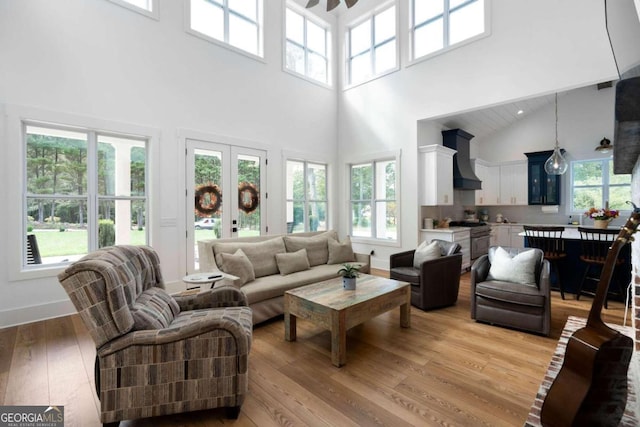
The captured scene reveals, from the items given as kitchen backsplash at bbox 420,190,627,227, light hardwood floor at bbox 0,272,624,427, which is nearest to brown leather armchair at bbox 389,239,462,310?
light hardwood floor at bbox 0,272,624,427

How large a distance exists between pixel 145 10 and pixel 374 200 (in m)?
4.84

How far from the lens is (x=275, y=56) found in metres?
5.55

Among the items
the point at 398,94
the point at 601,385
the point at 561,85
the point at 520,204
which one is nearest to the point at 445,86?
the point at 398,94

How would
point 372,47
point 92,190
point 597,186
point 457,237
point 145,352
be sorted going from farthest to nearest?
1. point 597,186
2. point 372,47
3. point 457,237
4. point 92,190
5. point 145,352

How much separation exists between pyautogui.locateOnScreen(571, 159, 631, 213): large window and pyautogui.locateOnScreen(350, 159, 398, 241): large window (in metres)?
4.42

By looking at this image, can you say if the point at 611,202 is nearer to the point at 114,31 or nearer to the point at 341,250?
the point at 341,250

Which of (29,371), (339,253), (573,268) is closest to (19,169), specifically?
(29,371)

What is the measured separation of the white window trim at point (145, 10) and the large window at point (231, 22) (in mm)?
482

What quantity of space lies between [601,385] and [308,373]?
5.76 ft

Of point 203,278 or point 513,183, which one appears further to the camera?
point 513,183

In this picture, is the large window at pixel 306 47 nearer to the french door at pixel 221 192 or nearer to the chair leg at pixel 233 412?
the french door at pixel 221 192

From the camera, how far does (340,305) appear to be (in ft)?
8.17

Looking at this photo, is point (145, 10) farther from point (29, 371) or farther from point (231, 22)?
point (29, 371)

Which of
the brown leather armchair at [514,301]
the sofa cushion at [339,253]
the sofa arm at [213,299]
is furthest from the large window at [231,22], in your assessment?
the brown leather armchair at [514,301]
